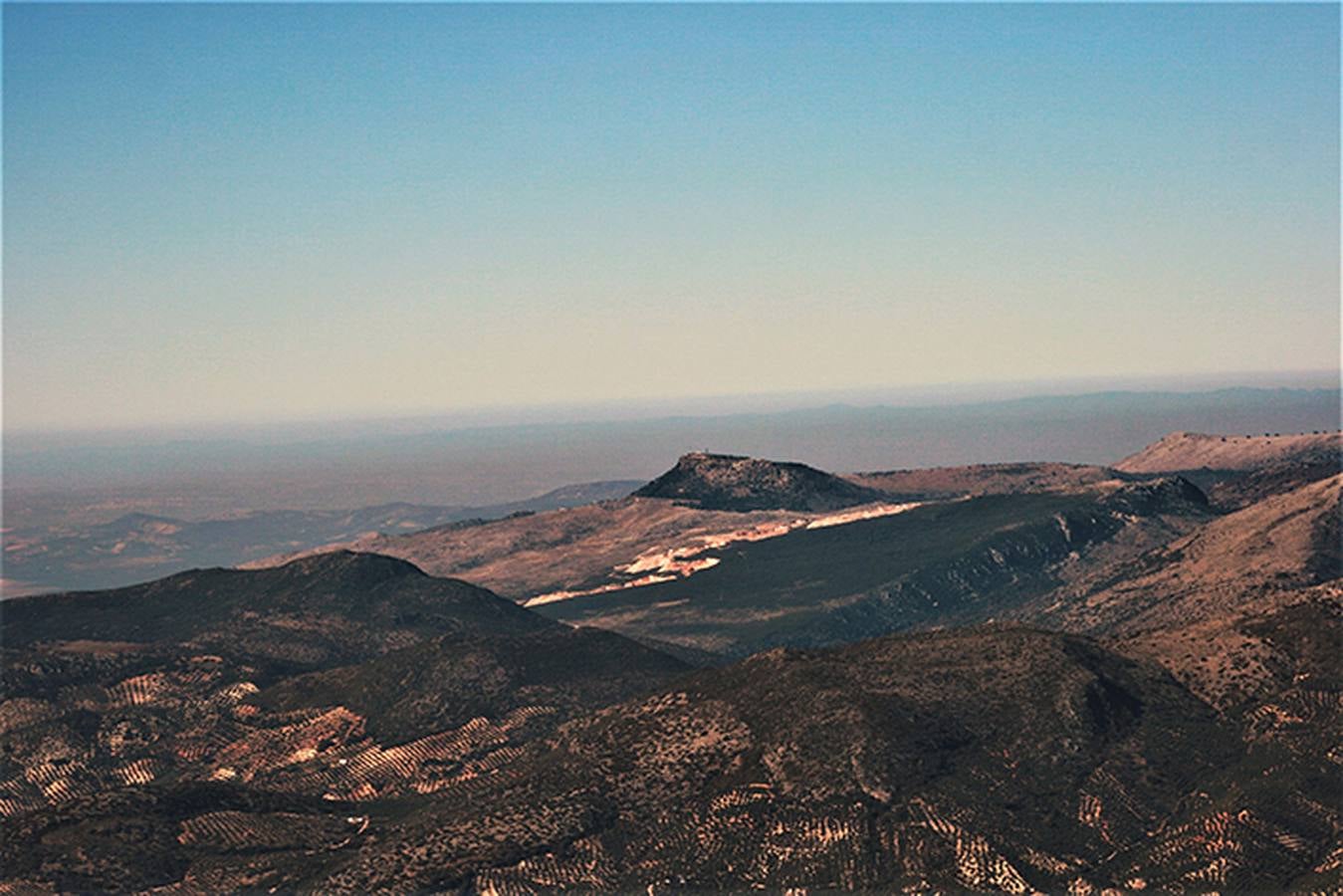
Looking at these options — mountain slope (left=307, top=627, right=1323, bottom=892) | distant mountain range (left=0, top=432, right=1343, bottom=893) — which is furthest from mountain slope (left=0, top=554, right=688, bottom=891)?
mountain slope (left=307, top=627, right=1323, bottom=892)

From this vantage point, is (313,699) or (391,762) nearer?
(391,762)

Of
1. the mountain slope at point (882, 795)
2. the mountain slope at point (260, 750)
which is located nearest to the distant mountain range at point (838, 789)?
the mountain slope at point (882, 795)

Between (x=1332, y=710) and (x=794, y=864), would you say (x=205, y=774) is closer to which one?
(x=794, y=864)

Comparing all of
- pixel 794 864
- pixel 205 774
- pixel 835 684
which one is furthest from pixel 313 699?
pixel 794 864

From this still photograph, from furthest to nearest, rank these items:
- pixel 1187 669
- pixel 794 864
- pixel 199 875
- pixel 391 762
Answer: pixel 391 762 → pixel 1187 669 → pixel 199 875 → pixel 794 864

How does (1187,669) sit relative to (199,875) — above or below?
above

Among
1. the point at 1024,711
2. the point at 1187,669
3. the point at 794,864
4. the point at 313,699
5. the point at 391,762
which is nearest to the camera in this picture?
the point at 794,864

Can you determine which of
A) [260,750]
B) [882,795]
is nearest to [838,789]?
[882,795]

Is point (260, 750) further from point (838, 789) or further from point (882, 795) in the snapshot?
point (882, 795)

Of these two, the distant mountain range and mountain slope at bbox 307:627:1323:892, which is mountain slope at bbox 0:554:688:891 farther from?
mountain slope at bbox 307:627:1323:892

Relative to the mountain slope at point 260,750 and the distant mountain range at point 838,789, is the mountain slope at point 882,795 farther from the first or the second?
the mountain slope at point 260,750
